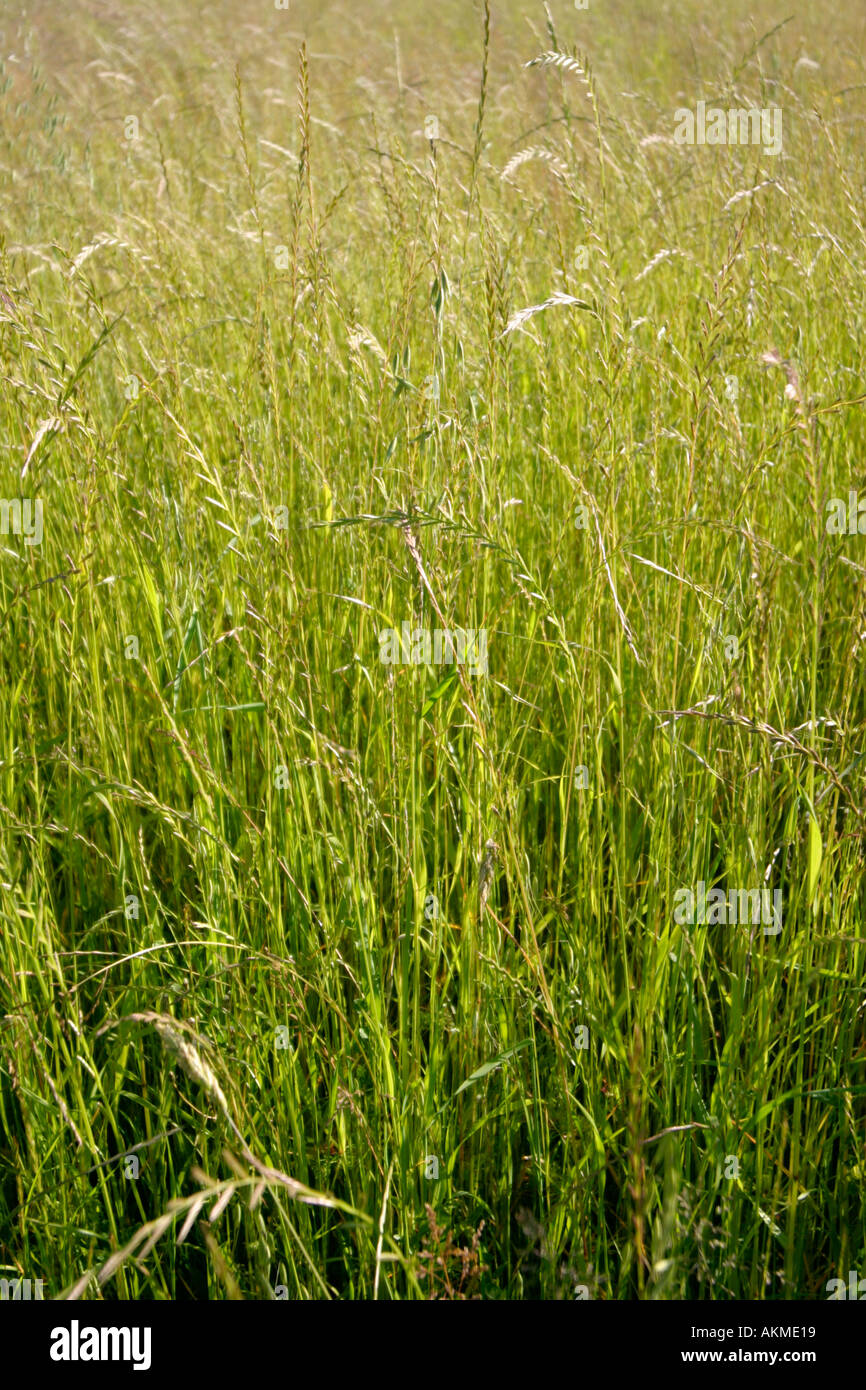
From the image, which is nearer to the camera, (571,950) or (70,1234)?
(70,1234)

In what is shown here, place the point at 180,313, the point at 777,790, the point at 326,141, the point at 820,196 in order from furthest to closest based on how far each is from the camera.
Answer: the point at 326,141
the point at 820,196
the point at 180,313
the point at 777,790

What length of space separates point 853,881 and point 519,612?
2.60ft

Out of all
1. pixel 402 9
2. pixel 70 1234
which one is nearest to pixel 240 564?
pixel 70 1234

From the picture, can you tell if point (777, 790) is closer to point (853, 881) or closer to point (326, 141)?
point (853, 881)

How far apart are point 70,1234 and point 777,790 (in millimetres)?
1143

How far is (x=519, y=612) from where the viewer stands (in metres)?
1.93

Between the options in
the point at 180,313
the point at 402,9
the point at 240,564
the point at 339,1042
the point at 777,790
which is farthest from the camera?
the point at 402,9

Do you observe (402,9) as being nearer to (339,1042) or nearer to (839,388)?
(839,388)

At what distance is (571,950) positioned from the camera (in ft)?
4.19

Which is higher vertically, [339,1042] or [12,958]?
[12,958]
